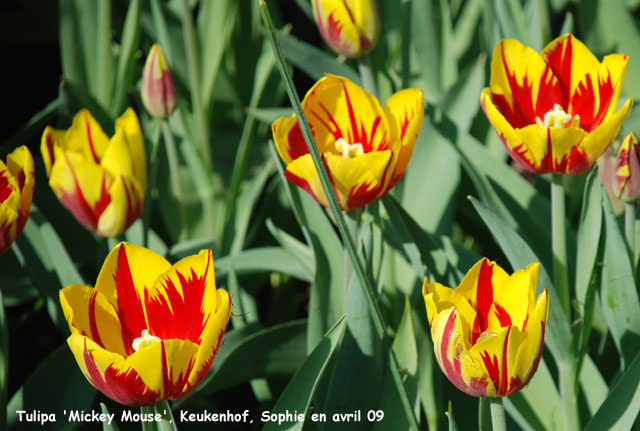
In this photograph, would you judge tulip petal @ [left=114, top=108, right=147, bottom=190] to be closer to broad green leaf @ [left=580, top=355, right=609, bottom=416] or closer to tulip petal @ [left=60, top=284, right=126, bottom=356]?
tulip petal @ [left=60, top=284, right=126, bottom=356]

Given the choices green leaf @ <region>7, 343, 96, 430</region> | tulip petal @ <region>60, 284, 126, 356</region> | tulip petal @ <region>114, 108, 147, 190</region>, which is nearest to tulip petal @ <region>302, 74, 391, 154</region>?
tulip petal @ <region>114, 108, 147, 190</region>

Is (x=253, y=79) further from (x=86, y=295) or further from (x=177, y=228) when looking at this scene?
(x=86, y=295)

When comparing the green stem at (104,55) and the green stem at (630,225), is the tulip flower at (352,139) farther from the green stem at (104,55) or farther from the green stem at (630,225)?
the green stem at (104,55)

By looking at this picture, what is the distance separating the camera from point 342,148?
37.0 inches

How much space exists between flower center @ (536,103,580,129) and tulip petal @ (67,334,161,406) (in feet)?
1.76

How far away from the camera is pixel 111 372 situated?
2.09 feet

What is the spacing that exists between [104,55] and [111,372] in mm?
922

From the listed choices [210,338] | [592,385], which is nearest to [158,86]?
[210,338]

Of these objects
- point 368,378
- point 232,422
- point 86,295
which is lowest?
point 232,422

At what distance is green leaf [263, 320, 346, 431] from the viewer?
78 cm

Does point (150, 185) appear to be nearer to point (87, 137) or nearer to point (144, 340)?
point (87, 137)

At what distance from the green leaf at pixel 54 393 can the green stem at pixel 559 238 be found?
1.96 feet

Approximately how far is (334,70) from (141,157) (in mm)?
418

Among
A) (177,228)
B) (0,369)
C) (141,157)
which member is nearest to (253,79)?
(177,228)
